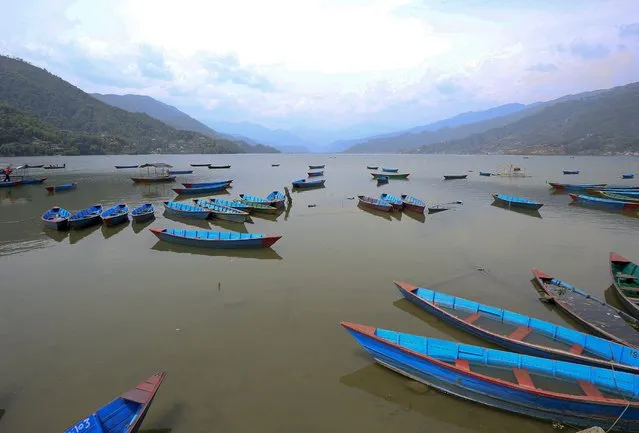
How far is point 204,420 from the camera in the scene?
9672 mm

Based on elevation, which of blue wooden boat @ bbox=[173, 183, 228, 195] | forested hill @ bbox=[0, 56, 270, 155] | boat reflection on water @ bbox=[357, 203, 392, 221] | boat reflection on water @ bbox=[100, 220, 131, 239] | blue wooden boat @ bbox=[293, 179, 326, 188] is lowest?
boat reflection on water @ bbox=[100, 220, 131, 239]

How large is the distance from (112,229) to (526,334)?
31.2 meters

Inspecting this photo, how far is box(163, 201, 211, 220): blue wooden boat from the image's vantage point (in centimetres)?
3419

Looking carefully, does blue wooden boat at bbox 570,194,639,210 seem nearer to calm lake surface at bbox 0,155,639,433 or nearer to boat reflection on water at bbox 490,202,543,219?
calm lake surface at bbox 0,155,639,433

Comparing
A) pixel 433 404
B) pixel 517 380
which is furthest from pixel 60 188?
pixel 517 380

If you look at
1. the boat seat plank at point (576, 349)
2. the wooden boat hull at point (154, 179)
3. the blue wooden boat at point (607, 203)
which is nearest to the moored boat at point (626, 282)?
the boat seat plank at point (576, 349)

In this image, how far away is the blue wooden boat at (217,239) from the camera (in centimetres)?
2396

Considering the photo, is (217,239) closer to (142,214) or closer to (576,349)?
(142,214)

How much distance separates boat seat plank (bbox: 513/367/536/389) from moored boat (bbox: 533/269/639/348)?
4.34 metres

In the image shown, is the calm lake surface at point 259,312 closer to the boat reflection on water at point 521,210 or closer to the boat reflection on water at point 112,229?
the boat reflection on water at point 112,229

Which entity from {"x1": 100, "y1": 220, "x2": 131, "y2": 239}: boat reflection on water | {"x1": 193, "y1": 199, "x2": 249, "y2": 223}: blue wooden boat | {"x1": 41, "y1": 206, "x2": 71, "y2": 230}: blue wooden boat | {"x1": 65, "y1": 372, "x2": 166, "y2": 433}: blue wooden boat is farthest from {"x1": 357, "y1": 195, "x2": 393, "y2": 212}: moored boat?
{"x1": 65, "y1": 372, "x2": 166, "y2": 433}: blue wooden boat

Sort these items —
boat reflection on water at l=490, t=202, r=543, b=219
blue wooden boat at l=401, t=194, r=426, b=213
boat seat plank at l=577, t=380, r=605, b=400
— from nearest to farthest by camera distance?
boat seat plank at l=577, t=380, r=605, b=400, blue wooden boat at l=401, t=194, r=426, b=213, boat reflection on water at l=490, t=202, r=543, b=219

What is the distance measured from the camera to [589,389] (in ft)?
33.0

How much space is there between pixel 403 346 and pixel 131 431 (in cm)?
768
